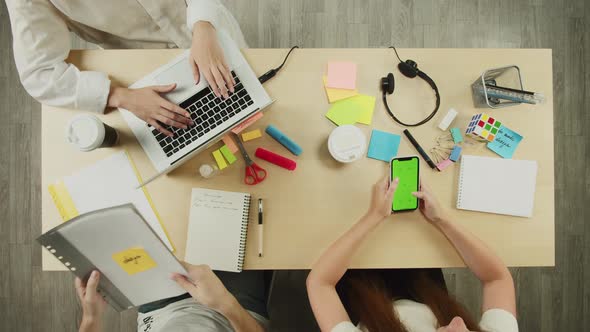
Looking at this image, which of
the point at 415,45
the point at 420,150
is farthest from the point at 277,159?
the point at 415,45

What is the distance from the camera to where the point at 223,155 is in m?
0.98

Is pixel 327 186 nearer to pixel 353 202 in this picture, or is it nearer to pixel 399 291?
pixel 353 202

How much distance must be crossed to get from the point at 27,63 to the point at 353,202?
0.89 m

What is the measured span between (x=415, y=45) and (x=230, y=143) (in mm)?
1108

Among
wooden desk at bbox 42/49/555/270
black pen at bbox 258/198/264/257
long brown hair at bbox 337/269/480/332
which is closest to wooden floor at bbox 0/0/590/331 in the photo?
long brown hair at bbox 337/269/480/332

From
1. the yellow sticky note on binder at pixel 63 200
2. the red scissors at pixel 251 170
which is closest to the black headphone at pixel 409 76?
the red scissors at pixel 251 170

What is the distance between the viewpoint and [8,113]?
163cm

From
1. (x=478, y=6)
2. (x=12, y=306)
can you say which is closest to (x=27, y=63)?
(x=12, y=306)

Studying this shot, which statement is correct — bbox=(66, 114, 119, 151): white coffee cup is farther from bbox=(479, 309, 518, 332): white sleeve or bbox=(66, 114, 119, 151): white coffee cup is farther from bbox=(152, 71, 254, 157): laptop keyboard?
bbox=(479, 309, 518, 332): white sleeve

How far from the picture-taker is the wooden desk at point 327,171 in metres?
0.98

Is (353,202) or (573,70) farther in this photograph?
(573,70)

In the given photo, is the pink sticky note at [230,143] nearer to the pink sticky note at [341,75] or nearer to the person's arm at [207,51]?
the person's arm at [207,51]

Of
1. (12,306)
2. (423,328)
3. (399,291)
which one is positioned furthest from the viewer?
(12,306)

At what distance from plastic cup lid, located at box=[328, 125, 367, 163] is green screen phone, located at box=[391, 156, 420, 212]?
4.4 inches
